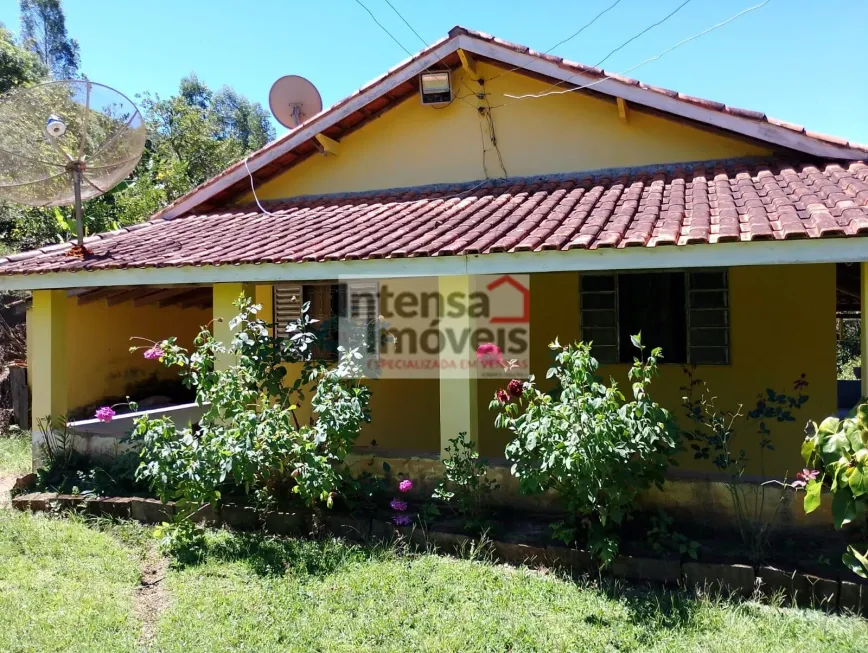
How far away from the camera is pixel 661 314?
7.06m

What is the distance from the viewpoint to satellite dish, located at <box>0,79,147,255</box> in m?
6.77

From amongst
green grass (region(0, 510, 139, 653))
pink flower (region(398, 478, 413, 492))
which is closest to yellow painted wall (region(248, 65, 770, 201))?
pink flower (region(398, 478, 413, 492))

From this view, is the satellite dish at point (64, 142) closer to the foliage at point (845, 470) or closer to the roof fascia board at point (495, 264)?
the roof fascia board at point (495, 264)

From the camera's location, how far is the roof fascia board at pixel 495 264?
4.04m

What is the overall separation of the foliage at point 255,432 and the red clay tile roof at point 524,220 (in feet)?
3.13

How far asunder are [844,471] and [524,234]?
115 inches

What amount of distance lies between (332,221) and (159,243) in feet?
7.16

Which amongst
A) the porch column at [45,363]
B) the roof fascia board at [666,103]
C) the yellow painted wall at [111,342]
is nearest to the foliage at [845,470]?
the roof fascia board at [666,103]

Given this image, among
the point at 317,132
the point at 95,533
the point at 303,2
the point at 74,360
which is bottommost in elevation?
the point at 95,533

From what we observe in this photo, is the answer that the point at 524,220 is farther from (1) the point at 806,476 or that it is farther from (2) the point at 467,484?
(1) the point at 806,476

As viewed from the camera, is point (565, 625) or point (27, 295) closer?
point (565, 625)

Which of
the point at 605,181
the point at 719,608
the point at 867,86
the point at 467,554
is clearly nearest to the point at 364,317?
the point at 605,181

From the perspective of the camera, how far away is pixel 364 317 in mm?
8156

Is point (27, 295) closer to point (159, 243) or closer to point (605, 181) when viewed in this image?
point (159, 243)
